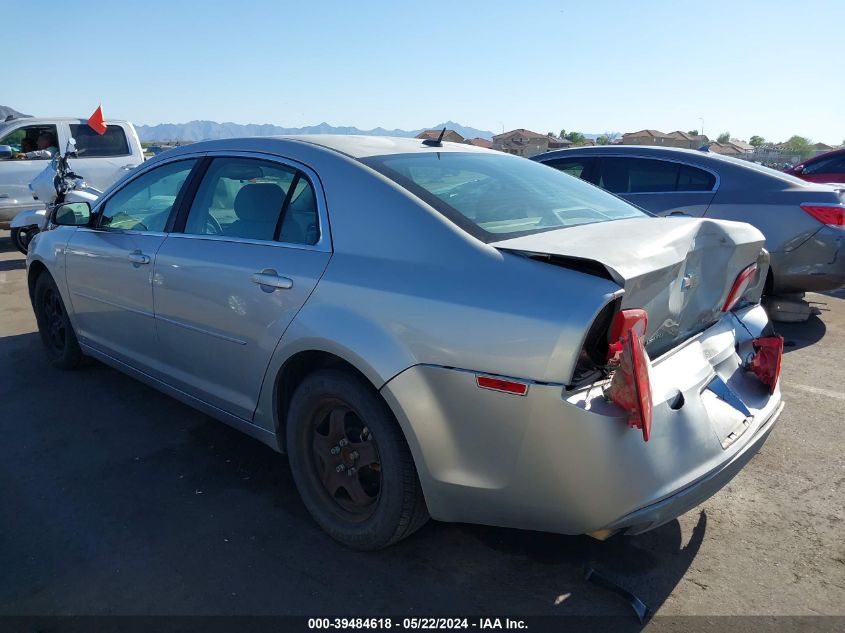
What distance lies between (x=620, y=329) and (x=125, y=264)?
289cm

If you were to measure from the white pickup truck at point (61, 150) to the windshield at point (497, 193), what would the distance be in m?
9.02

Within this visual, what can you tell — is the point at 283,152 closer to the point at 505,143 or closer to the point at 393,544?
the point at 393,544

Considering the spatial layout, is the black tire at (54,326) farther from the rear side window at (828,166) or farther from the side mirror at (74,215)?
the rear side window at (828,166)

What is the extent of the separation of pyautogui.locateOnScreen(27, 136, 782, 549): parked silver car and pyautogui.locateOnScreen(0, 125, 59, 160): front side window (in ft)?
27.3

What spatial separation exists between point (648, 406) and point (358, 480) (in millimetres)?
1243

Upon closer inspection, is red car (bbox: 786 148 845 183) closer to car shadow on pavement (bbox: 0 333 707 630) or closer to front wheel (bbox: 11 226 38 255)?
car shadow on pavement (bbox: 0 333 707 630)

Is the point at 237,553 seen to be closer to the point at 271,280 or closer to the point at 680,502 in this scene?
the point at 271,280

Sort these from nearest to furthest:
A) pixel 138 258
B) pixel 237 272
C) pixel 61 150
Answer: pixel 237 272
pixel 138 258
pixel 61 150

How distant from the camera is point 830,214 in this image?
18.7 ft

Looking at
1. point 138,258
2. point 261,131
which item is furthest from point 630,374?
point 261,131

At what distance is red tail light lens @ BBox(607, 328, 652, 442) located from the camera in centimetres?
204

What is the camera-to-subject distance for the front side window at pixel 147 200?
12.0 feet

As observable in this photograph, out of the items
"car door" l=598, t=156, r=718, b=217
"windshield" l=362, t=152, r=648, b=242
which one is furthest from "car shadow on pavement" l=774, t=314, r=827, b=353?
"windshield" l=362, t=152, r=648, b=242

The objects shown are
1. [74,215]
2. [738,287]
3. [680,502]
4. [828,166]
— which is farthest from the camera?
[828,166]
